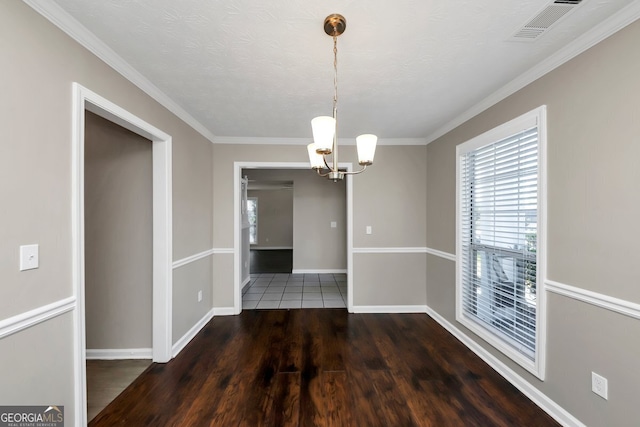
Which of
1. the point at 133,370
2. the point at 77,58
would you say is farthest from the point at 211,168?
the point at 133,370

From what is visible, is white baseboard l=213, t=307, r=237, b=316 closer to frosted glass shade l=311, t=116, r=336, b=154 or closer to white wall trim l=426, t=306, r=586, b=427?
white wall trim l=426, t=306, r=586, b=427

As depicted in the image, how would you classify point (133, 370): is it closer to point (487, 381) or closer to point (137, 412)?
point (137, 412)

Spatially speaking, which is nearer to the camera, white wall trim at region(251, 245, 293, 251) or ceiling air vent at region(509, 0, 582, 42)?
ceiling air vent at region(509, 0, 582, 42)

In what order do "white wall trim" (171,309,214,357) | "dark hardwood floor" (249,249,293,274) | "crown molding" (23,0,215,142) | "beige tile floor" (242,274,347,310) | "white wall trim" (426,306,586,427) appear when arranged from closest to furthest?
"crown molding" (23,0,215,142), "white wall trim" (426,306,586,427), "white wall trim" (171,309,214,357), "beige tile floor" (242,274,347,310), "dark hardwood floor" (249,249,293,274)

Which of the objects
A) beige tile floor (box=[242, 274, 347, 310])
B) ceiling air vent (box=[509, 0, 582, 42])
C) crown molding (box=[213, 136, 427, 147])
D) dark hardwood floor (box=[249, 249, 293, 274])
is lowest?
dark hardwood floor (box=[249, 249, 293, 274])

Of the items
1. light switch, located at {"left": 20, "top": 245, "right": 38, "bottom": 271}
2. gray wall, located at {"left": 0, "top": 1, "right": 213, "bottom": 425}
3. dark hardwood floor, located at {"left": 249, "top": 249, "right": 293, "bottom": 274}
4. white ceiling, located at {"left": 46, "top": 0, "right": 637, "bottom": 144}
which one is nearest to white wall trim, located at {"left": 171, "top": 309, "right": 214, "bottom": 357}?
gray wall, located at {"left": 0, "top": 1, "right": 213, "bottom": 425}

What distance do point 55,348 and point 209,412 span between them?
1.04 meters

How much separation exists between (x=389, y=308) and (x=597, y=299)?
2450 millimetres

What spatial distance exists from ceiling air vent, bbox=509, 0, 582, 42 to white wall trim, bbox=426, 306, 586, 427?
239 cm

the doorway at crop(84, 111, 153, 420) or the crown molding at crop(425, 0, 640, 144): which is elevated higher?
the crown molding at crop(425, 0, 640, 144)

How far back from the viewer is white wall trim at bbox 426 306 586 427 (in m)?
1.78

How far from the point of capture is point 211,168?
3631 millimetres

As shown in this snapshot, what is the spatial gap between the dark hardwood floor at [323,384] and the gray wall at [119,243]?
0.55 meters

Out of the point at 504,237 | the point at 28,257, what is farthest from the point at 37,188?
the point at 504,237
